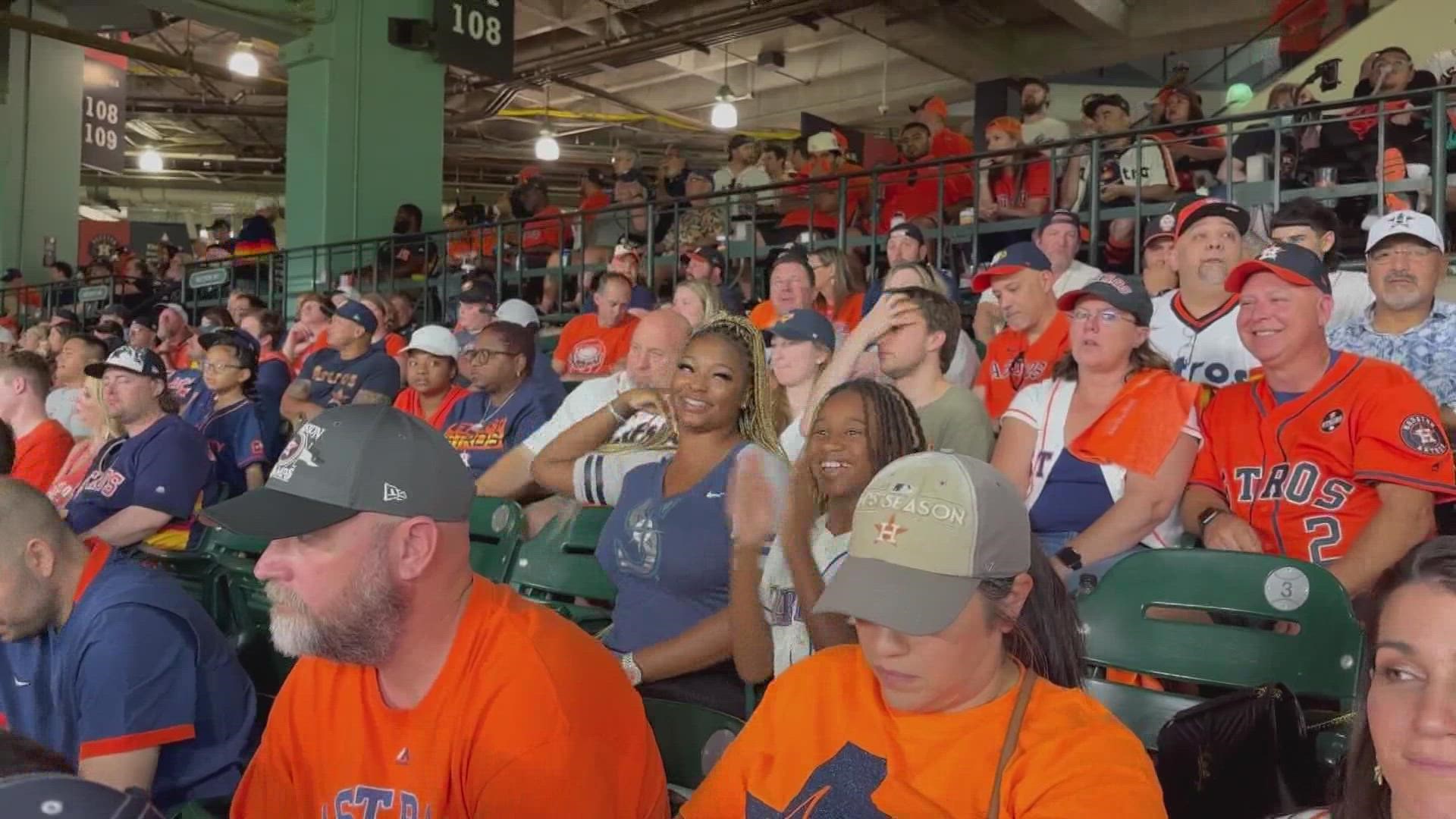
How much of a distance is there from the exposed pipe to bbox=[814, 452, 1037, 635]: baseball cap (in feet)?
46.5

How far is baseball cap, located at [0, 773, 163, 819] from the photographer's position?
74cm

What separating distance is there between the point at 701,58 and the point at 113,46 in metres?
6.84

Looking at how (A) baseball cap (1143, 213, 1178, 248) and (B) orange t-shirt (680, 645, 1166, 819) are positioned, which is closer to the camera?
(B) orange t-shirt (680, 645, 1166, 819)

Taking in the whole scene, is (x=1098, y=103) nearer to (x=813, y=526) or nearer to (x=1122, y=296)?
(x=1122, y=296)

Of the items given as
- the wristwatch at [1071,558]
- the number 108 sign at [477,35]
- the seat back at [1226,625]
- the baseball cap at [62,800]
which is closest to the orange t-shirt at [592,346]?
the wristwatch at [1071,558]

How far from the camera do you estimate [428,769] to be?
167 centimetres

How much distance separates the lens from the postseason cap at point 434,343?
5.58 metres

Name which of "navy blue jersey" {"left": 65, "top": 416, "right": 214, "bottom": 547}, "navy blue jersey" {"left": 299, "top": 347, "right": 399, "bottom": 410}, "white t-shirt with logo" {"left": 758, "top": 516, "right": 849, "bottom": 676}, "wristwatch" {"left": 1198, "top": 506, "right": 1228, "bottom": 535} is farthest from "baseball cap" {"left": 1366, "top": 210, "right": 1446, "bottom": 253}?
"navy blue jersey" {"left": 299, "top": 347, "right": 399, "bottom": 410}

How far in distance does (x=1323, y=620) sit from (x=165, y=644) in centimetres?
203

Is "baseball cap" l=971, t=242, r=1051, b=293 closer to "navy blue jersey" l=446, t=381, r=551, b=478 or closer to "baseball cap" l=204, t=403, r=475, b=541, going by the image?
"navy blue jersey" l=446, t=381, r=551, b=478

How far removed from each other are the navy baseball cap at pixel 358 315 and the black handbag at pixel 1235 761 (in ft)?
18.8

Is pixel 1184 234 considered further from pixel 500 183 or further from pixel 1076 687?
pixel 500 183

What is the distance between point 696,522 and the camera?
2947mm

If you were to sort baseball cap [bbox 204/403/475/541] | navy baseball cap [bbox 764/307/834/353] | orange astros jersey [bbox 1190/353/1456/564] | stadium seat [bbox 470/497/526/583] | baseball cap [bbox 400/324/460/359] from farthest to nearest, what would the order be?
baseball cap [bbox 400/324/460/359] < navy baseball cap [bbox 764/307/834/353] < stadium seat [bbox 470/497/526/583] < orange astros jersey [bbox 1190/353/1456/564] < baseball cap [bbox 204/403/475/541]
